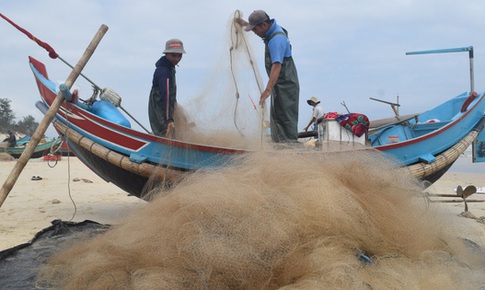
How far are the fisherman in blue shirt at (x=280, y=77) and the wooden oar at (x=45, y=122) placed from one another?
1.85 m

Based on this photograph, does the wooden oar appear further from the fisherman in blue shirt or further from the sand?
the fisherman in blue shirt

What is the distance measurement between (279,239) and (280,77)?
118 inches

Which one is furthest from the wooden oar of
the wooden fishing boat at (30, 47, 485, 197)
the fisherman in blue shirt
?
the fisherman in blue shirt

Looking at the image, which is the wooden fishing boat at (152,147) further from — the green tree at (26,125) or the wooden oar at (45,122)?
the green tree at (26,125)

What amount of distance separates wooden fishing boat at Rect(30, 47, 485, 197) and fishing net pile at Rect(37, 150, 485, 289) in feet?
3.91

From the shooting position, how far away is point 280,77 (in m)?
5.02

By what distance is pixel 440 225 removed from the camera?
3359 mm

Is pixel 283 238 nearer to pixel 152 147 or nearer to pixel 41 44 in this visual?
pixel 152 147

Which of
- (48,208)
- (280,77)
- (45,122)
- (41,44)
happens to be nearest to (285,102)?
(280,77)

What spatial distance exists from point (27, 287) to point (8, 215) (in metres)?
3.94

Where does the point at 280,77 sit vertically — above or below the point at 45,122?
above

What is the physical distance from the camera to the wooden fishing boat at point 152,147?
15.7ft

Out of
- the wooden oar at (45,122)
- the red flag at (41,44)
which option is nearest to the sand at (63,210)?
the wooden oar at (45,122)

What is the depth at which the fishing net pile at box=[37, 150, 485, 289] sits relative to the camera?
2.23 meters
